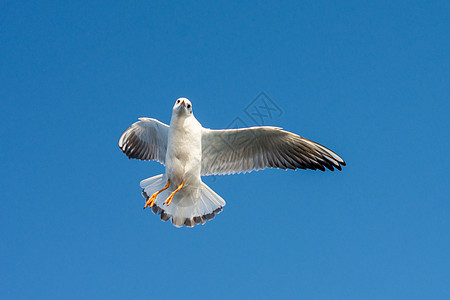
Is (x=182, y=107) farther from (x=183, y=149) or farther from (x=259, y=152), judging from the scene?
(x=259, y=152)

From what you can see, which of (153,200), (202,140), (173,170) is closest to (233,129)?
(202,140)

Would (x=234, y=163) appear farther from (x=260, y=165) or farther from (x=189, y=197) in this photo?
(x=189, y=197)

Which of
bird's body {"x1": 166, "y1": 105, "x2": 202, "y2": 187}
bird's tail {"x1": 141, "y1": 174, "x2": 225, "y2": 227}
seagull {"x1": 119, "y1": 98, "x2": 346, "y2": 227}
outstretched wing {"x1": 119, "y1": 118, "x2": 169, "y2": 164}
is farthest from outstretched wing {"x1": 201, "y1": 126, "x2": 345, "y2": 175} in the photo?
outstretched wing {"x1": 119, "y1": 118, "x2": 169, "y2": 164}

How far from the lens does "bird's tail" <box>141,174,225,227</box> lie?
7.87 m

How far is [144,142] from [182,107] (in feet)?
4.77

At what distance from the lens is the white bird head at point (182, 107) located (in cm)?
716

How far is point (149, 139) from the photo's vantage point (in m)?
8.27

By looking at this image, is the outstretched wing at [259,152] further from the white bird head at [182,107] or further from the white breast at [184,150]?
the white bird head at [182,107]

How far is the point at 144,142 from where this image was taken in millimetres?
8328

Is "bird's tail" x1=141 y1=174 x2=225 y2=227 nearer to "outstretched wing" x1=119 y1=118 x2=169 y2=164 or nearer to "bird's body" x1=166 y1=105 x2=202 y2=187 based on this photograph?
"bird's body" x1=166 y1=105 x2=202 y2=187

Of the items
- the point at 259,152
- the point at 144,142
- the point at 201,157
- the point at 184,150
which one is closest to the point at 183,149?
the point at 184,150

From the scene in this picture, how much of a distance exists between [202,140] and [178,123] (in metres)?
0.67

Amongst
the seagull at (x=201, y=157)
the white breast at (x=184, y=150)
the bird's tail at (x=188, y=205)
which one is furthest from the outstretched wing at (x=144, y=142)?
the white breast at (x=184, y=150)

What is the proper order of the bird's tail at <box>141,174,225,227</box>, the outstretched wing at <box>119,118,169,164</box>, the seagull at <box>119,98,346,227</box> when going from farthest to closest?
the outstretched wing at <box>119,118,169,164</box> < the bird's tail at <box>141,174,225,227</box> < the seagull at <box>119,98,346,227</box>
